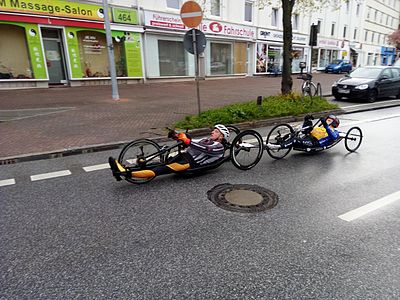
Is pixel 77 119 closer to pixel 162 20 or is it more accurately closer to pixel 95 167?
pixel 95 167

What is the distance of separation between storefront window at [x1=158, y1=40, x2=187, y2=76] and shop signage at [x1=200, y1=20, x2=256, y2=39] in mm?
2723

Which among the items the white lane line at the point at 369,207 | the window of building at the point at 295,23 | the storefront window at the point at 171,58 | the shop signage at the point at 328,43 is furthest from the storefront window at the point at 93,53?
the shop signage at the point at 328,43

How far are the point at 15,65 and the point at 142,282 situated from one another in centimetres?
1644

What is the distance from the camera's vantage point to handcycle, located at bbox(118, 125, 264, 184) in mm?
4512

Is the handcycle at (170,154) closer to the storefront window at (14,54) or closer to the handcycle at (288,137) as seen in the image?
the handcycle at (288,137)

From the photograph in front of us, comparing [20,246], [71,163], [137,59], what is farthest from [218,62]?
[20,246]

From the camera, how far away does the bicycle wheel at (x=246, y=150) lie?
514 cm

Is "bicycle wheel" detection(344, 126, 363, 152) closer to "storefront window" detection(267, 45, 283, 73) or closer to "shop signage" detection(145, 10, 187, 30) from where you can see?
"shop signage" detection(145, 10, 187, 30)

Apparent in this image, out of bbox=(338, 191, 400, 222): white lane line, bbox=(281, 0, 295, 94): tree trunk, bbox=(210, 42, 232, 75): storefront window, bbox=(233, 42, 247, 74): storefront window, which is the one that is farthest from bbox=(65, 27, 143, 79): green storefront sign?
bbox=(338, 191, 400, 222): white lane line

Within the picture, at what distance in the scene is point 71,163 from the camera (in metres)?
5.45

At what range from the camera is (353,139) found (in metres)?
6.17

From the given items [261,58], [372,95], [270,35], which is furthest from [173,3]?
[372,95]

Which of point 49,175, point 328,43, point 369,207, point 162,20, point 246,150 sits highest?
point 162,20

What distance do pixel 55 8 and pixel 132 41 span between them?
4.65 metres
